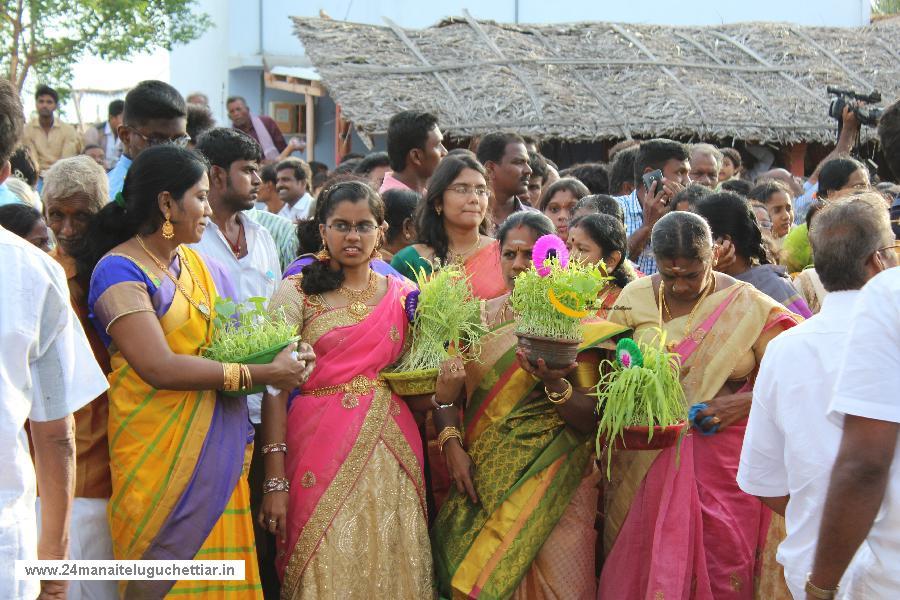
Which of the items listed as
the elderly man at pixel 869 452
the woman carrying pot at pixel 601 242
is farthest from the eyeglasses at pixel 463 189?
the elderly man at pixel 869 452

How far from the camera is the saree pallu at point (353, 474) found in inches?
169

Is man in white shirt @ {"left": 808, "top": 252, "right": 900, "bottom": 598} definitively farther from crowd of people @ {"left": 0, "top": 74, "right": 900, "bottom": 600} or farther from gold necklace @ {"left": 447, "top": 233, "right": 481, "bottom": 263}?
gold necklace @ {"left": 447, "top": 233, "right": 481, "bottom": 263}

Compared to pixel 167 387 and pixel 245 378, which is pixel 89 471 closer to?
pixel 167 387

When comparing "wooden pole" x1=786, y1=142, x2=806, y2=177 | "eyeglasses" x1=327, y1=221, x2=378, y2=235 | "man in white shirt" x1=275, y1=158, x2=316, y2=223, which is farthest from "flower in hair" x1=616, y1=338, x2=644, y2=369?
"wooden pole" x1=786, y1=142, x2=806, y2=177

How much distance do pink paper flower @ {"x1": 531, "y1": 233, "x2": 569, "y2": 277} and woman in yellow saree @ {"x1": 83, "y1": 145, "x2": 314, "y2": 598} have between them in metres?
0.97

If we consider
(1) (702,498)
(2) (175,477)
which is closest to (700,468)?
(1) (702,498)

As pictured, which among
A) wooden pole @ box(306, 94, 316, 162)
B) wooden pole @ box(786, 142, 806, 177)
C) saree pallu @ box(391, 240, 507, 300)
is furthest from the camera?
→ wooden pole @ box(306, 94, 316, 162)

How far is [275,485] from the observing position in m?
4.29

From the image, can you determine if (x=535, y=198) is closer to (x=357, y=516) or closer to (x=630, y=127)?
(x=357, y=516)

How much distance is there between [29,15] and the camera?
57.2 ft

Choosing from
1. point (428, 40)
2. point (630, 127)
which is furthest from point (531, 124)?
point (428, 40)

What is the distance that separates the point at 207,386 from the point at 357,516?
839 millimetres

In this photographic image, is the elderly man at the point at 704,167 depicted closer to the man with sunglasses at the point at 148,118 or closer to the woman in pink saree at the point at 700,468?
the woman in pink saree at the point at 700,468

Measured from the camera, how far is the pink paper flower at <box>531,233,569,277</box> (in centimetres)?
412
